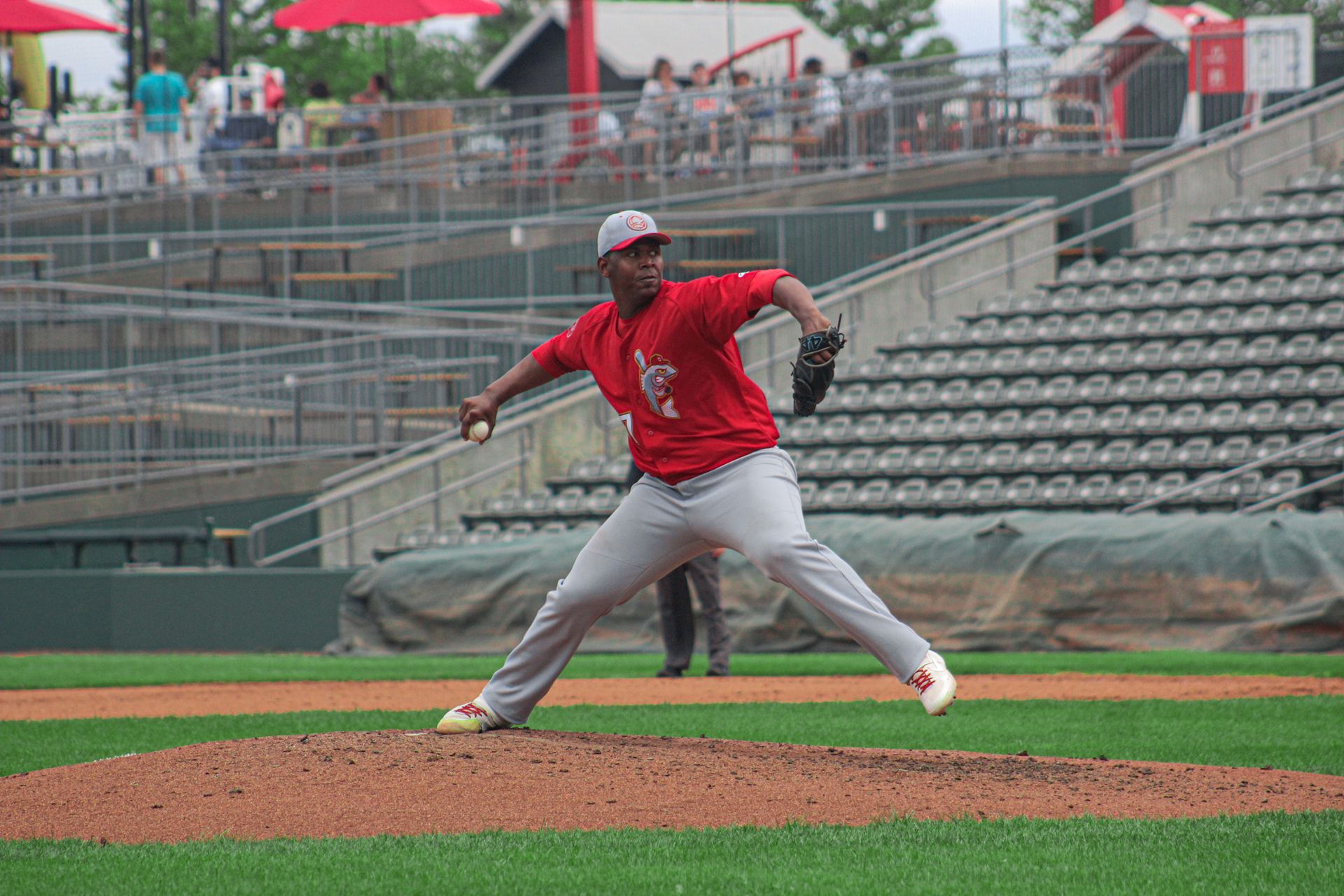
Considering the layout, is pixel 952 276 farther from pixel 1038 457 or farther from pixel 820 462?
pixel 1038 457

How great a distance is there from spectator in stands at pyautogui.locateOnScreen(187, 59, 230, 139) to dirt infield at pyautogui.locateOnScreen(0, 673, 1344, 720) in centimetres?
1640

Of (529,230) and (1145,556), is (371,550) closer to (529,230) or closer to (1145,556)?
(529,230)

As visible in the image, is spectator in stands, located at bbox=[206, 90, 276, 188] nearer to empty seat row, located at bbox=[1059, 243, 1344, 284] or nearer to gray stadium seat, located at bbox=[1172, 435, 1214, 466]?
empty seat row, located at bbox=[1059, 243, 1344, 284]

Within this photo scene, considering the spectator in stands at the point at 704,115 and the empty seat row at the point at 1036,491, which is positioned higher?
the spectator in stands at the point at 704,115

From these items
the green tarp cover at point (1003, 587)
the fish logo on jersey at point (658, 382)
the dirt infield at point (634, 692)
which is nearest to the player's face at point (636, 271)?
the fish logo on jersey at point (658, 382)

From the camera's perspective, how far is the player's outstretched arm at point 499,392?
6660mm

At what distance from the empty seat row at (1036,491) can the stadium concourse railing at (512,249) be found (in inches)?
240

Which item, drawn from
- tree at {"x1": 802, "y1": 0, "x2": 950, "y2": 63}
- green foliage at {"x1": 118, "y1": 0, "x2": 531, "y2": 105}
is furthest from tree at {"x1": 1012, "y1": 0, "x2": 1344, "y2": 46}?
green foliage at {"x1": 118, "y1": 0, "x2": 531, "y2": 105}

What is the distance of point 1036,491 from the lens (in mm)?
15469

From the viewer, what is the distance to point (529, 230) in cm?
2334

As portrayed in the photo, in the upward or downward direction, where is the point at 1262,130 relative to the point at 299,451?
upward

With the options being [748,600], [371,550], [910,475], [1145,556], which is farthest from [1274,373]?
[371,550]

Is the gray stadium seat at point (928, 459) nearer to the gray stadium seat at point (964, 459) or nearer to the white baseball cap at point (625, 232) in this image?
the gray stadium seat at point (964, 459)

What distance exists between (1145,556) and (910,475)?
181 inches
